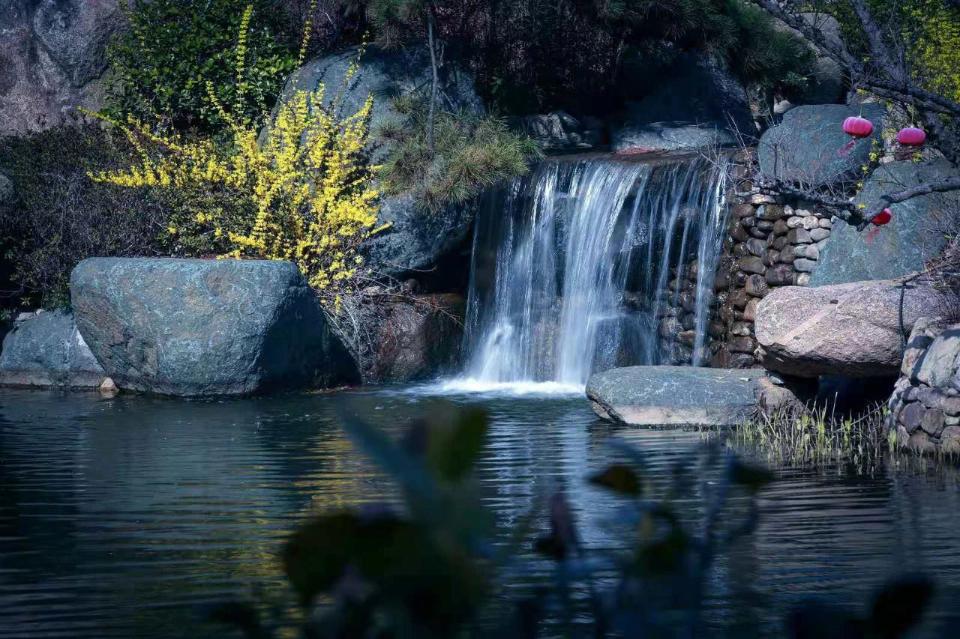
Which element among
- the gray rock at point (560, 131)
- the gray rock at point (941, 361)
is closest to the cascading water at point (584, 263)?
the gray rock at point (560, 131)

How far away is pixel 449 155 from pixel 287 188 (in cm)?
177

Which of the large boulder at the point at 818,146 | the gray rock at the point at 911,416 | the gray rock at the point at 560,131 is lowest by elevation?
the gray rock at the point at 911,416

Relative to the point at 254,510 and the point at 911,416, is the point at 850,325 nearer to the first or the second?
the point at 911,416

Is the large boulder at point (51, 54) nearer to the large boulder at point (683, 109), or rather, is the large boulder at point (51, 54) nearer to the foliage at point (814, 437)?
the large boulder at point (683, 109)

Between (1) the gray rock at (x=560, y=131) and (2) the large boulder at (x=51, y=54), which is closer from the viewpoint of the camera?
(1) the gray rock at (x=560, y=131)

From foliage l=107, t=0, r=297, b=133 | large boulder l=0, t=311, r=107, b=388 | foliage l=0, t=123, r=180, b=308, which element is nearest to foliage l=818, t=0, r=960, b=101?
foliage l=107, t=0, r=297, b=133

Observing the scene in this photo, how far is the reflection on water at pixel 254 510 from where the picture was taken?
4453mm

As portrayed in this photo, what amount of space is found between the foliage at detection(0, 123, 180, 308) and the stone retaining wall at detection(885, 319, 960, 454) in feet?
26.5

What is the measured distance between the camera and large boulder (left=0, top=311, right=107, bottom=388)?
12.2 metres

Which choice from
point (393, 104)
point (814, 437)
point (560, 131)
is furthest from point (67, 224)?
point (814, 437)

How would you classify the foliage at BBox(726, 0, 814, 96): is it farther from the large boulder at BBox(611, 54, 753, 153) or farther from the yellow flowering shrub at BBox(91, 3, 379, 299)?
the yellow flowering shrub at BBox(91, 3, 379, 299)

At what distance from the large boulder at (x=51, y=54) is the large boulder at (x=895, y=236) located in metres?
11.4

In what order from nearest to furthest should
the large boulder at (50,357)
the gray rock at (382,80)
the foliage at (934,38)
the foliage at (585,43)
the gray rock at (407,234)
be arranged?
the large boulder at (50,357) → the foliage at (934,38) → the gray rock at (407,234) → the gray rock at (382,80) → the foliage at (585,43)

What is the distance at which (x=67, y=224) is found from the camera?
12.8 meters
